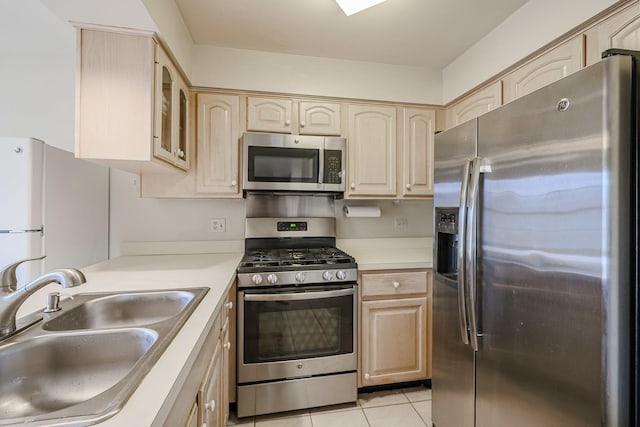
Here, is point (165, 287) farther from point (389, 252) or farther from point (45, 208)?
point (389, 252)

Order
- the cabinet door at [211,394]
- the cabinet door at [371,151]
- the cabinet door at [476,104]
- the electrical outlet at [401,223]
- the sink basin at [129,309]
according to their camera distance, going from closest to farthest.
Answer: the cabinet door at [211,394], the sink basin at [129,309], the cabinet door at [476,104], the cabinet door at [371,151], the electrical outlet at [401,223]

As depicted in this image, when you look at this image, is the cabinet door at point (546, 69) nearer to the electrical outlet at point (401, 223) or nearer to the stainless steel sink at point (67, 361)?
the electrical outlet at point (401, 223)

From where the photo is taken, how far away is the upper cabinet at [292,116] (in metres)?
2.09

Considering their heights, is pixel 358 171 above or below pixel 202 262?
above

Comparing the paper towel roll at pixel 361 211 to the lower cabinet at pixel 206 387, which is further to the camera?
the paper towel roll at pixel 361 211

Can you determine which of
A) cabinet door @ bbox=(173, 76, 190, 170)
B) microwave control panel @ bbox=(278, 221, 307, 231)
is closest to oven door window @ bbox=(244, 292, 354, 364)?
microwave control panel @ bbox=(278, 221, 307, 231)

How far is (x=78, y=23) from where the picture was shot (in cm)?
132

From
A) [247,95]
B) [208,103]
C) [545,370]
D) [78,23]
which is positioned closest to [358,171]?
[247,95]

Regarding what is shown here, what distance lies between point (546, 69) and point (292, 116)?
149cm

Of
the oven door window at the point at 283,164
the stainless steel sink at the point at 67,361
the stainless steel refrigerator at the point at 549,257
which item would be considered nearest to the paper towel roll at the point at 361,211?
the oven door window at the point at 283,164

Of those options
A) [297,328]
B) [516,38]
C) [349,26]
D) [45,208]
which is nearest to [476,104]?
[516,38]

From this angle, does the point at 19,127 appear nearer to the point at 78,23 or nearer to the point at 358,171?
the point at 78,23

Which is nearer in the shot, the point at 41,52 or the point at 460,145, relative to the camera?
the point at 460,145

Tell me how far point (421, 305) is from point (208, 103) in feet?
6.54
